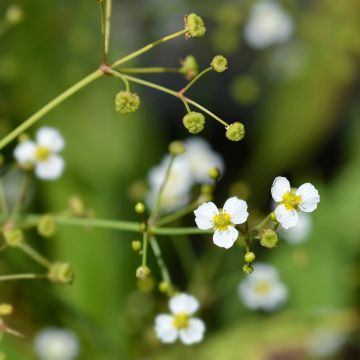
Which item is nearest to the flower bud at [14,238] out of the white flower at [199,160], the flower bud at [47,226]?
the flower bud at [47,226]

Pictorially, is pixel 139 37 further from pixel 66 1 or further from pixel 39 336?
pixel 39 336

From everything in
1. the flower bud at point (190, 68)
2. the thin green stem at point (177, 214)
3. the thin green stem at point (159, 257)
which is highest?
the flower bud at point (190, 68)

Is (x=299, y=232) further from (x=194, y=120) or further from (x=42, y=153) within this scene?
(x=194, y=120)

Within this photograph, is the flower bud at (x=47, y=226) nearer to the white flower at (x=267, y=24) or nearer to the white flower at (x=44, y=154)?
the white flower at (x=44, y=154)

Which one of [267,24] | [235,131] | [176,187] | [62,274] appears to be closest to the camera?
[235,131]

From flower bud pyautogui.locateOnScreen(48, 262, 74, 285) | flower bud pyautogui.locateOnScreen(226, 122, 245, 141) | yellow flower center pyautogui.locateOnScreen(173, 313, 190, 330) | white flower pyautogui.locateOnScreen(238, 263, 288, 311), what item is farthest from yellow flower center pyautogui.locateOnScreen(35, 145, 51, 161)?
white flower pyautogui.locateOnScreen(238, 263, 288, 311)

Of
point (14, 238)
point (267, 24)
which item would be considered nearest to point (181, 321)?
point (14, 238)
